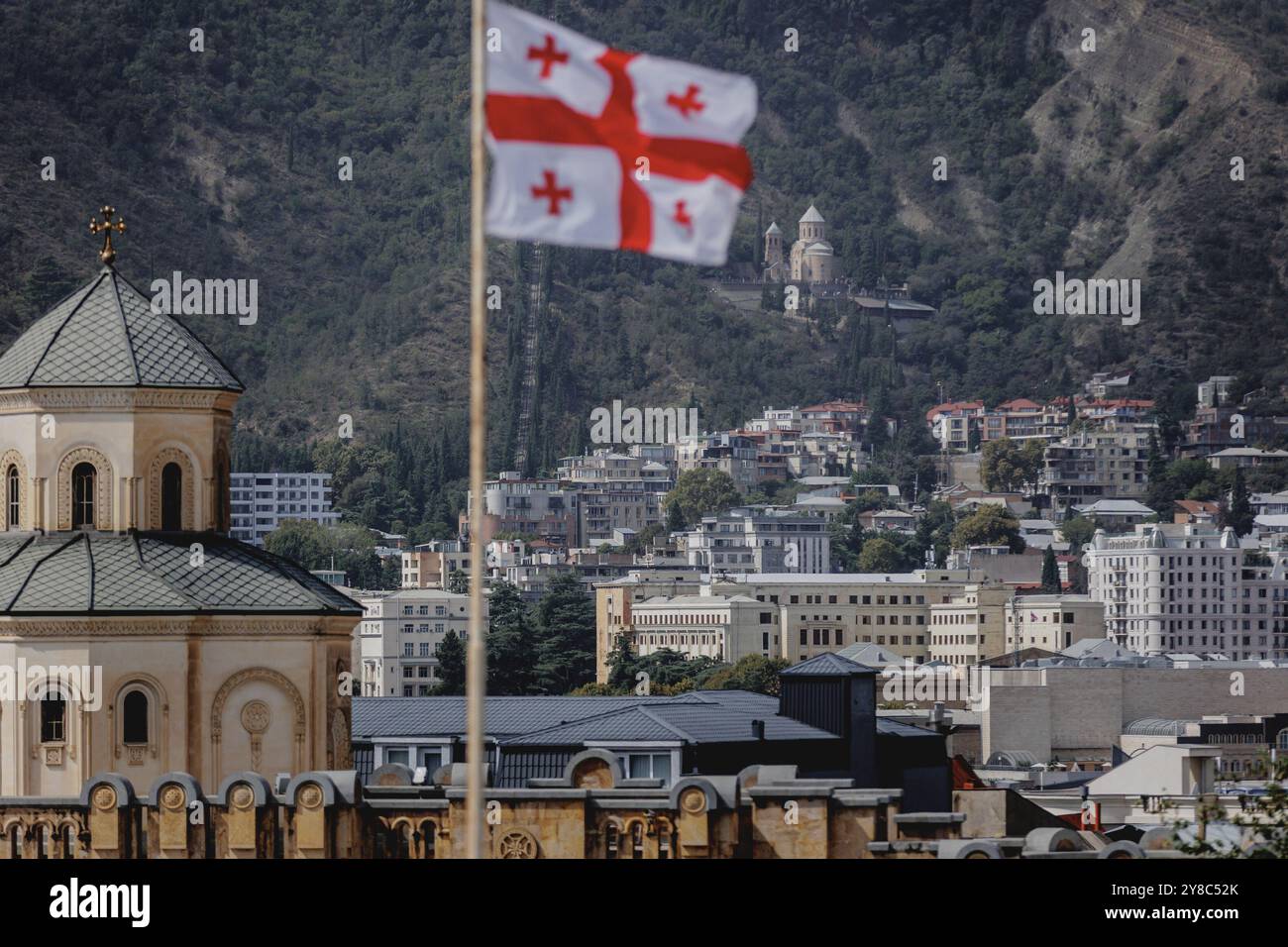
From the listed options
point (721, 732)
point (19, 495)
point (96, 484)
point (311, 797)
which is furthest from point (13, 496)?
point (721, 732)

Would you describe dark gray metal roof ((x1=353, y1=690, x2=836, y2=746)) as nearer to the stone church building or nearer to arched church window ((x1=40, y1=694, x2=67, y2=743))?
the stone church building

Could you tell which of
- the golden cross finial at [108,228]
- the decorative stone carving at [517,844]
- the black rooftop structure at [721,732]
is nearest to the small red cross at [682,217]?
the decorative stone carving at [517,844]

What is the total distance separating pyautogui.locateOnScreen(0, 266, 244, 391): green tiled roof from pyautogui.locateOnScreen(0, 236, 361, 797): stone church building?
4 centimetres

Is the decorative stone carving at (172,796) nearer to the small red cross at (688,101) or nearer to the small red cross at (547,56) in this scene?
the small red cross at (688,101)

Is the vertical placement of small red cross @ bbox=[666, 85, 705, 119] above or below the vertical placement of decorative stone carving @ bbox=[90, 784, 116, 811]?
above

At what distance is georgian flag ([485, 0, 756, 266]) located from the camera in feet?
121

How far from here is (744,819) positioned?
6844cm

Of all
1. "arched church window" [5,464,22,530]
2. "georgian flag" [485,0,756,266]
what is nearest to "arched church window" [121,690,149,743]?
→ "arched church window" [5,464,22,530]

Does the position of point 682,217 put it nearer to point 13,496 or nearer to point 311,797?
point 311,797

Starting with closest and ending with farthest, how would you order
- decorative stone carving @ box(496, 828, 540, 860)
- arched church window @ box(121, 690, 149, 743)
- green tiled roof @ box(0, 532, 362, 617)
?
decorative stone carving @ box(496, 828, 540, 860), arched church window @ box(121, 690, 149, 743), green tiled roof @ box(0, 532, 362, 617)

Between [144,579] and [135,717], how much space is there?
10.3ft

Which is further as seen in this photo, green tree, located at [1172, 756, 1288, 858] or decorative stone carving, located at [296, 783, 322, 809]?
decorative stone carving, located at [296, 783, 322, 809]
